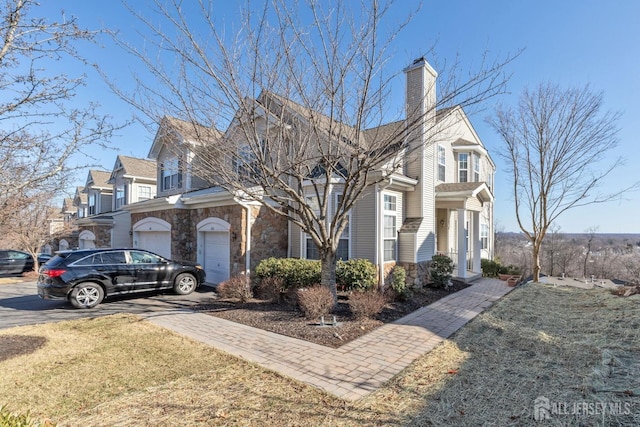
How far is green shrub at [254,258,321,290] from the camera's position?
930 centimetres

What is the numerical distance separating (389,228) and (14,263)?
1982cm

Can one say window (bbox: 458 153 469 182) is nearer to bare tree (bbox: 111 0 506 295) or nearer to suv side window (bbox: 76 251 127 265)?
bare tree (bbox: 111 0 506 295)

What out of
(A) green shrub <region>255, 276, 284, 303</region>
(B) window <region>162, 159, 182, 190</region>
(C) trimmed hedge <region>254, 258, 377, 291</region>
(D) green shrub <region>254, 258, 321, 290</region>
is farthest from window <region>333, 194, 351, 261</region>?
(B) window <region>162, 159, 182, 190</region>

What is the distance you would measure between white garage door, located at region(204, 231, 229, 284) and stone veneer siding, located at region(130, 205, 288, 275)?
59 centimetres

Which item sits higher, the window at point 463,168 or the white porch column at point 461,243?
the window at point 463,168

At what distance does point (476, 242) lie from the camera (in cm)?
1477

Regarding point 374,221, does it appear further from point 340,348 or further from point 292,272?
point 340,348

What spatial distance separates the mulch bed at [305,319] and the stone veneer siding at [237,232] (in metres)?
1.81

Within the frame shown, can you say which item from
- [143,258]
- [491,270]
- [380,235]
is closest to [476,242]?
[491,270]

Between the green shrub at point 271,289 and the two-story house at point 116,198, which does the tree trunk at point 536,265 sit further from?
the two-story house at point 116,198

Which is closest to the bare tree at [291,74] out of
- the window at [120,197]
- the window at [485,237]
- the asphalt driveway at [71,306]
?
the asphalt driveway at [71,306]

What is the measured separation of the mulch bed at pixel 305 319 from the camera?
20.6 feet

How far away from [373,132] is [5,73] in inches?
244

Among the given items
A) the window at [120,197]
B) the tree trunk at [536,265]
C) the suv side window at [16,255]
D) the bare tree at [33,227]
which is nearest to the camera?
the tree trunk at [536,265]
